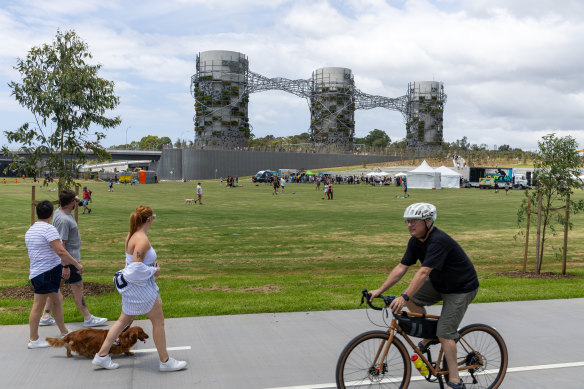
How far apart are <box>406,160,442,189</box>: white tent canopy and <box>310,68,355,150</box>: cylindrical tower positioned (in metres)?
88.0

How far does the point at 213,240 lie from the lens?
1873 centimetres

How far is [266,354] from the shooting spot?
5.76 metres

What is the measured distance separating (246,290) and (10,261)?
846cm

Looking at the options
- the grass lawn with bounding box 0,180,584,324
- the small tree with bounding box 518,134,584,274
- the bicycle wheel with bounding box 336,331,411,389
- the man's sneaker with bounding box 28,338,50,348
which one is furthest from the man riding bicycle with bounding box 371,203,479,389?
the small tree with bounding box 518,134,584,274

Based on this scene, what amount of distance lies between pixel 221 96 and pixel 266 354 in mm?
136413

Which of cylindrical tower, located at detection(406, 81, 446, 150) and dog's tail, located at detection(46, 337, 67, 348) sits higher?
cylindrical tower, located at detection(406, 81, 446, 150)

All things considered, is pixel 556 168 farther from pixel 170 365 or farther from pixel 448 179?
pixel 448 179

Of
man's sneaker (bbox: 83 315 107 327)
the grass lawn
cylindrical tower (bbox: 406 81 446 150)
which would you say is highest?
cylindrical tower (bbox: 406 81 446 150)

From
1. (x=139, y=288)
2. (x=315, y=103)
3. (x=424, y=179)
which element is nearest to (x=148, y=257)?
(x=139, y=288)

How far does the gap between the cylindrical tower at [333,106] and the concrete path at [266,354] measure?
14907 cm

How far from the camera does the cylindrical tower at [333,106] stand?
511 ft

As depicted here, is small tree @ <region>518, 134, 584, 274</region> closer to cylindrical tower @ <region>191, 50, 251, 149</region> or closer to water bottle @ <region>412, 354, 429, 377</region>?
water bottle @ <region>412, 354, 429, 377</region>

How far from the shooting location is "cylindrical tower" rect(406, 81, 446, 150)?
550ft

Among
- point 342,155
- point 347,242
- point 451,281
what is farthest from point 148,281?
point 342,155
